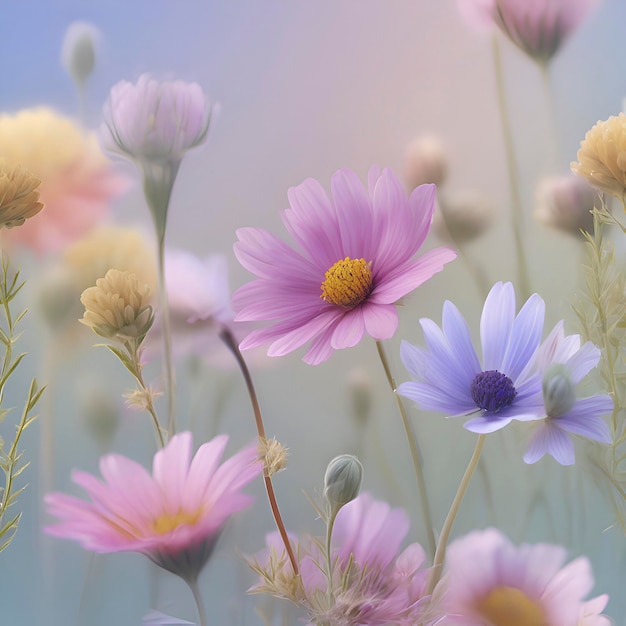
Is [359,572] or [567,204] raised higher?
[567,204]

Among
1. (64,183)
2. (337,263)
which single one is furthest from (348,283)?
(64,183)

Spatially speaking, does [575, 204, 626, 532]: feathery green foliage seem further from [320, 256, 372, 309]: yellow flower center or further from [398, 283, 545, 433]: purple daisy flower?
[320, 256, 372, 309]: yellow flower center

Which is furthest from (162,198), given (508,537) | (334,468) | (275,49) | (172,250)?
(508,537)

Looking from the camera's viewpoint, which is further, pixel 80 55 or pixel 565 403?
pixel 80 55

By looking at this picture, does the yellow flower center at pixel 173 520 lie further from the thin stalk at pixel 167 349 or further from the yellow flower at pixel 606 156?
the yellow flower at pixel 606 156

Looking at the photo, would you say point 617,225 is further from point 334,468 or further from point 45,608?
point 45,608

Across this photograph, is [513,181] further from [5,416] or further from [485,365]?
[5,416]

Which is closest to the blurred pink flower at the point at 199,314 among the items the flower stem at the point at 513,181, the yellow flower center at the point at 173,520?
the yellow flower center at the point at 173,520
